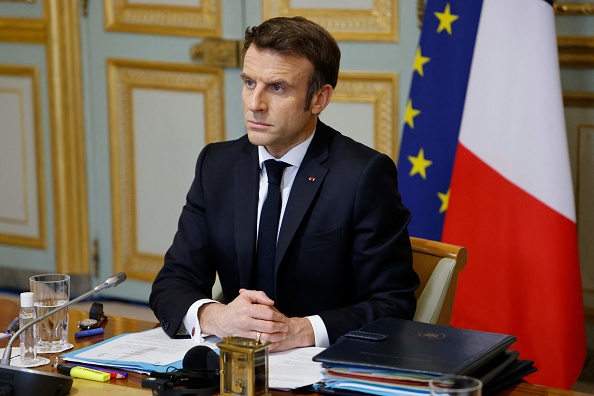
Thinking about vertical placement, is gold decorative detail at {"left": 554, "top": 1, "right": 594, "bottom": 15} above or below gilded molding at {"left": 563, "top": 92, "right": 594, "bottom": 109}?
above

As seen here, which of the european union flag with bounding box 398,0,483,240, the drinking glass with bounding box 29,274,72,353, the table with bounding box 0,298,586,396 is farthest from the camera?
the european union flag with bounding box 398,0,483,240

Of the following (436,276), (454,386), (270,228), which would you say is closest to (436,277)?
(436,276)

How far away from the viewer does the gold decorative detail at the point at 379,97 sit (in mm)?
4164

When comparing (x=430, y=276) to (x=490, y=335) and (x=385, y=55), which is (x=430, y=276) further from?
(x=385, y=55)

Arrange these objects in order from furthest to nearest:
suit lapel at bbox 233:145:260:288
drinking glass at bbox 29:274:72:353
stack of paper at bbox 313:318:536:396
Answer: suit lapel at bbox 233:145:260:288
drinking glass at bbox 29:274:72:353
stack of paper at bbox 313:318:536:396

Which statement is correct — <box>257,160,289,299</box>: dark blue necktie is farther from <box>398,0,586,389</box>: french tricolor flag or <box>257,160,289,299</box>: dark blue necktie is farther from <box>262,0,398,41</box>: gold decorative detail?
<box>262,0,398,41</box>: gold decorative detail

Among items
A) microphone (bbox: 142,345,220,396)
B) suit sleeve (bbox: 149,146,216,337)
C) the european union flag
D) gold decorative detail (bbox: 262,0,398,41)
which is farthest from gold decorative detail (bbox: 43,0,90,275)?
microphone (bbox: 142,345,220,396)

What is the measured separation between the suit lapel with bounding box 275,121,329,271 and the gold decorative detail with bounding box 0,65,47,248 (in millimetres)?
2727

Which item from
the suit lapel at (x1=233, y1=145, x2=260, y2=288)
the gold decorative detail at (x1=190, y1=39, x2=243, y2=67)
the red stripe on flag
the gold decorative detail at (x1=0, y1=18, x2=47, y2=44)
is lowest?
the red stripe on flag

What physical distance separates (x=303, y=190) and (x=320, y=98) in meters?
0.23

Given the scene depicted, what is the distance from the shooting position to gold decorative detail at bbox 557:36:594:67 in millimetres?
3734

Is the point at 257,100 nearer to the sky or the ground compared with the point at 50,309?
nearer to the sky

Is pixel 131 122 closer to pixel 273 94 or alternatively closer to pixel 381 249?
pixel 273 94

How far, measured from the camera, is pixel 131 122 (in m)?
4.82
